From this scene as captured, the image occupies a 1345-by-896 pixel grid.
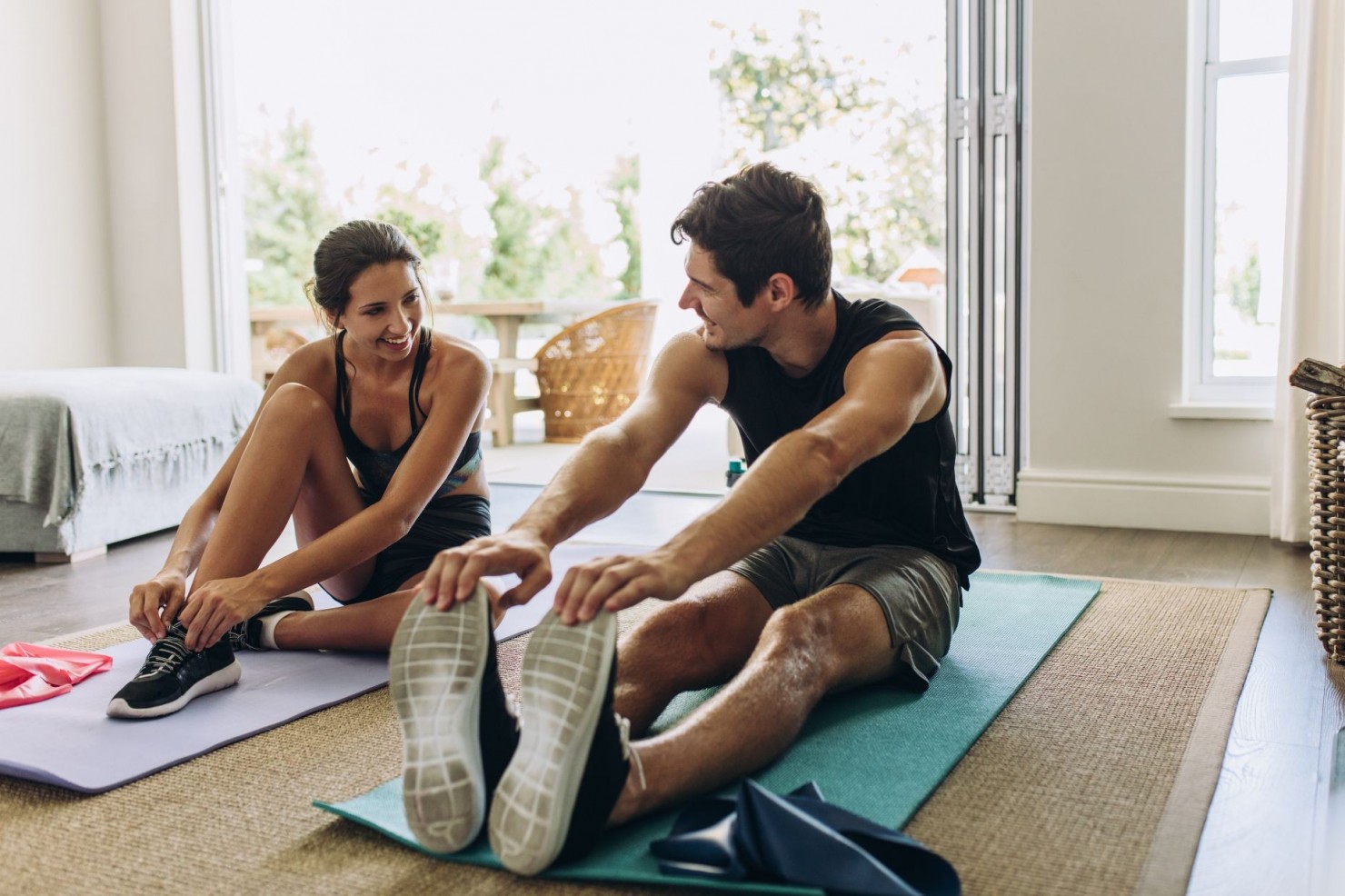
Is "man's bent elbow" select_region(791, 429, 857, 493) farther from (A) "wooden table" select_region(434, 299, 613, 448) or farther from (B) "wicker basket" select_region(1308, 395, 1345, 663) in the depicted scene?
(A) "wooden table" select_region(434, 299, 613, 448)

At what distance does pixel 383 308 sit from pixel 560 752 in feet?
3.42

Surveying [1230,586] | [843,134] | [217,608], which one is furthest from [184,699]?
[843,134]

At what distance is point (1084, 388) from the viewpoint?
3449mm

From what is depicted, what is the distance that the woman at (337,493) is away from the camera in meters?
1.80

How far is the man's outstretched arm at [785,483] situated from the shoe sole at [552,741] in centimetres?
4

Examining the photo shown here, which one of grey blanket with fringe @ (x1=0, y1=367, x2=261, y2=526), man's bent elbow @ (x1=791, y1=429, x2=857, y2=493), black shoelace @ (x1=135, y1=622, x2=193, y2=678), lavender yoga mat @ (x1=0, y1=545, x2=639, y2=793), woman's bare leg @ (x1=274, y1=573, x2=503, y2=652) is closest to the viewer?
man's bent elbow @ (x1=791, y1=429, x2=857, y2=493)

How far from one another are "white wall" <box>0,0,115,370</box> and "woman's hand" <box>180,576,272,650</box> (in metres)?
3.46

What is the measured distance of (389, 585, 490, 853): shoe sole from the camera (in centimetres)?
119

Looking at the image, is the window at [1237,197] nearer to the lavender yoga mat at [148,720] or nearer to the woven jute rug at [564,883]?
the woven jute rug at [564,883]

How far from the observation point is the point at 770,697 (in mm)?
1401

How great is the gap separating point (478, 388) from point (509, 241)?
660cm

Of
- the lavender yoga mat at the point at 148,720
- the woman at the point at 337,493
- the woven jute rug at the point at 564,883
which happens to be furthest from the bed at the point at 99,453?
the woven jute rug at the point at 564,883

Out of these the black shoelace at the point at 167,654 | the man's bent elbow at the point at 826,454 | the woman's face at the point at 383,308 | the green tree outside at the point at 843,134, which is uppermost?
the green tree outside at the point at 843,134

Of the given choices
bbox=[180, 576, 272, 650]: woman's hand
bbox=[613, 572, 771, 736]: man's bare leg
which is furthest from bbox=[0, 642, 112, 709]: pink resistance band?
bbox=[613, 572, 771, 736]: man's bare leg
